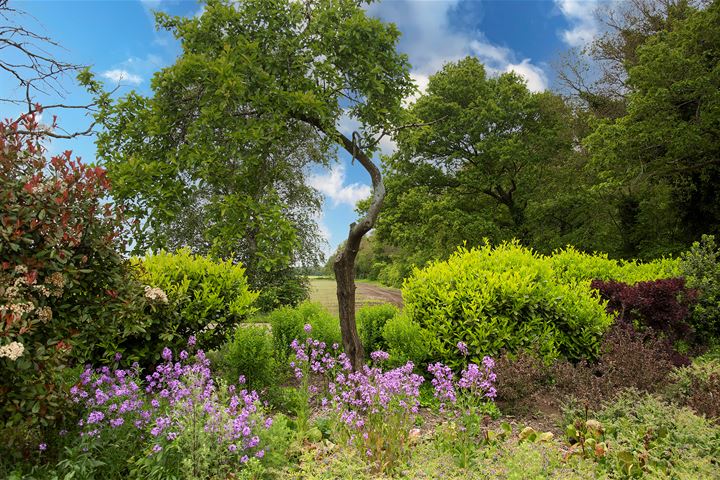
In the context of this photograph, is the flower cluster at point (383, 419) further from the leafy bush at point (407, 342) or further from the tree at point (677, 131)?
the tree at point (677, 131)

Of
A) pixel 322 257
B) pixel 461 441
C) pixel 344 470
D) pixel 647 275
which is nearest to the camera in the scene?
pixel 344 470

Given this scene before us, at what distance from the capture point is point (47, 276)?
11.8 feet

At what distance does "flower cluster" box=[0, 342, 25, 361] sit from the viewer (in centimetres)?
304

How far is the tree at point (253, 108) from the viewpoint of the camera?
4.74m

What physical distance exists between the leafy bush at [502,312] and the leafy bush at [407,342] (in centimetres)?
13

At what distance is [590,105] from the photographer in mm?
20359

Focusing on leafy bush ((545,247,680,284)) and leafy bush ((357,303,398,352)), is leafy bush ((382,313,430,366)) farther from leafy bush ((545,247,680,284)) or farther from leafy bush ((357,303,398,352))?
leafy bush ((545,247,680,284))

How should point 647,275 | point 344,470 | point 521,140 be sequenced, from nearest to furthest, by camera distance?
point 344,470
point 647,275
point 521,140

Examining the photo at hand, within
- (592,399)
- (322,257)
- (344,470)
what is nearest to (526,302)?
(592,399)

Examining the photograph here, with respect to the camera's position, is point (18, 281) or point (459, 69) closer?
point (18, 281)

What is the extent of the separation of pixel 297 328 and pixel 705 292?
8090mm

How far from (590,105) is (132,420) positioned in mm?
21461

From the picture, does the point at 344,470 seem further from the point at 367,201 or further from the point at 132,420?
the point at 367,201

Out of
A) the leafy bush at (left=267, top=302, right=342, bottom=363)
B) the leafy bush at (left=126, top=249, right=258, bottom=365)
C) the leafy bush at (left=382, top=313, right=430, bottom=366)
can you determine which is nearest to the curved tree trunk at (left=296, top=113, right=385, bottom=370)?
the leafy bush at (left=382, top=313, right=430, bottom=366)
